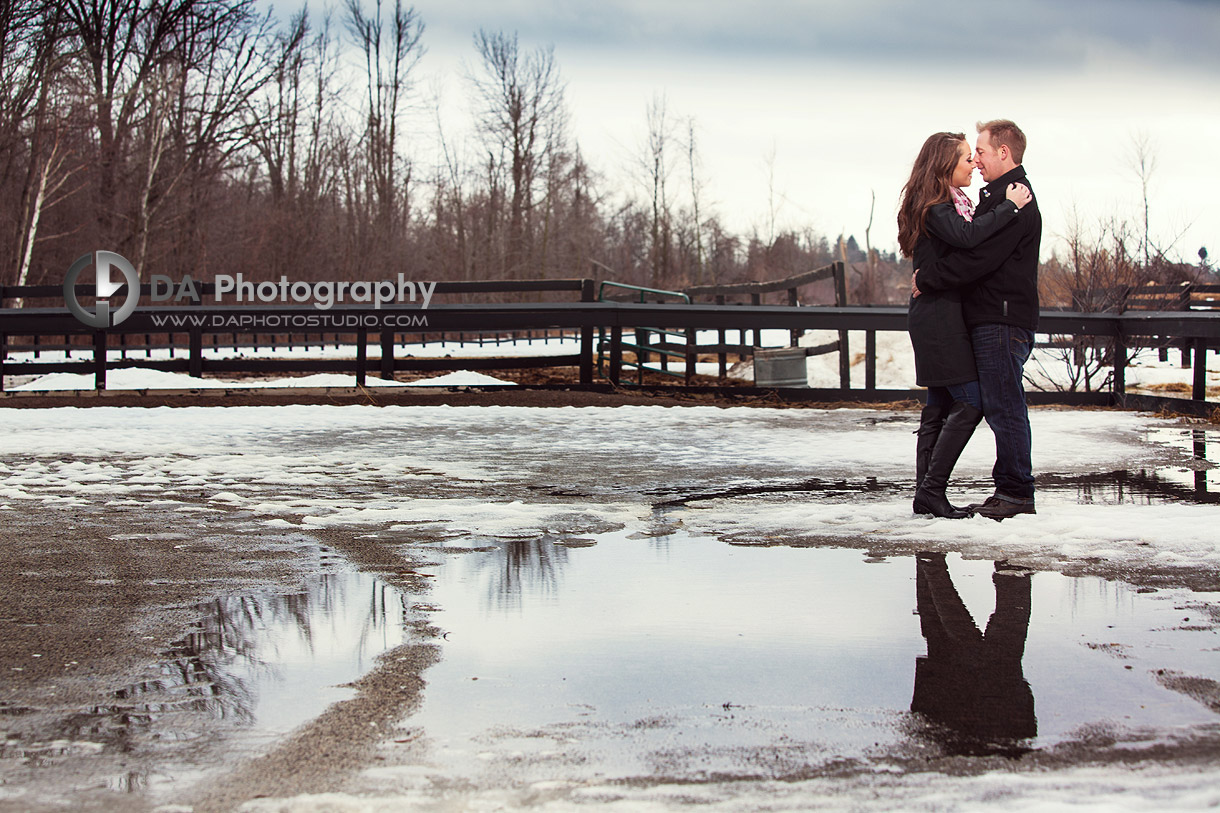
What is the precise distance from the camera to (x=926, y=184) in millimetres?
4965

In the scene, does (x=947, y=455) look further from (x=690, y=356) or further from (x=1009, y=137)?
(x=690, y=356)

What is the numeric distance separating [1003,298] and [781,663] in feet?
8.40

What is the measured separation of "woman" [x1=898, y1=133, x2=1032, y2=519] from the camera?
16.1 ft

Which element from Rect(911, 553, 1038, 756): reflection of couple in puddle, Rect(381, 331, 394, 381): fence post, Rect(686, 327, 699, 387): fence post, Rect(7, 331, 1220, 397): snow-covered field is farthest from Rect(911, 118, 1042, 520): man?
Rect(381, 331, 394, 381): fence post

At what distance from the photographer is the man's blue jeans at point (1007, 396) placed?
16.0ft

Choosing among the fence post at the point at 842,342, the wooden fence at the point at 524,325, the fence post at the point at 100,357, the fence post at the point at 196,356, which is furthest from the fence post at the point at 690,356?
the fence post at the point at 100,357

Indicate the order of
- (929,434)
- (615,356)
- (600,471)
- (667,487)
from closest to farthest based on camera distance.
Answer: (929,434)
(667,487)
(600,471)
(615,356)

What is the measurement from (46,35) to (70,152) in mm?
2973

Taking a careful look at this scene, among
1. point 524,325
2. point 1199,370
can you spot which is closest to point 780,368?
point 524,325

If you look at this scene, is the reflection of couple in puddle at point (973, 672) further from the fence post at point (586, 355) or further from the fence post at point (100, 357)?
the fence post at point (100, 357)

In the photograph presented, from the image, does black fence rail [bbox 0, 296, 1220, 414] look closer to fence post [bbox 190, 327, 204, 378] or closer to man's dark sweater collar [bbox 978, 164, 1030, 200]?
fence post [bbox 190, 327, 204, 378]

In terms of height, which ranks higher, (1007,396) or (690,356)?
(690,356)

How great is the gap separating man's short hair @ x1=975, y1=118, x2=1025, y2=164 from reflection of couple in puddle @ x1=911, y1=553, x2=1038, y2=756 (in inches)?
77.7

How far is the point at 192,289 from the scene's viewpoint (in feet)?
45.1
